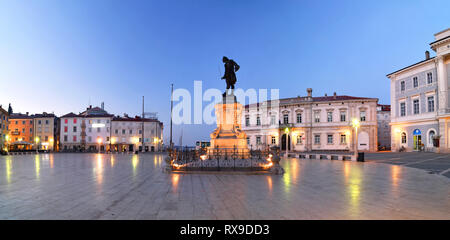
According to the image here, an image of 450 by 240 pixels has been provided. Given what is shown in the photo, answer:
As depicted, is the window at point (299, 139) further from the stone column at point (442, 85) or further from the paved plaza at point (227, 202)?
the paved plaza at point (227, 202)

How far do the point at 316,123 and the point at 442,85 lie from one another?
809 inches

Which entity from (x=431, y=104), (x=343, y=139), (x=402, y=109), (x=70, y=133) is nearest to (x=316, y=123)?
(x=343, y=139)

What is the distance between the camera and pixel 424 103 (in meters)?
31.5

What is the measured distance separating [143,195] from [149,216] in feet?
6.87

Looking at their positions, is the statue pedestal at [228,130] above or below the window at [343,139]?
above

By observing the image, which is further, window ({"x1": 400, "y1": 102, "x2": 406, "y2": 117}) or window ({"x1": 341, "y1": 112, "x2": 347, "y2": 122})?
window ({"x1": 341, "y1": 112, "x2": 347, "y2": 122})

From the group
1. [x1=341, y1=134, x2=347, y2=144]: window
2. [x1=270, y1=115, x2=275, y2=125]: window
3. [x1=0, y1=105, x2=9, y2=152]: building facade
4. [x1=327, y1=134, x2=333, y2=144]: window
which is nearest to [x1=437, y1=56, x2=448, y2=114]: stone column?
[x1=341, y1=134, x2=347, y2=144]: window

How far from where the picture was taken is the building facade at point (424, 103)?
2812 cm

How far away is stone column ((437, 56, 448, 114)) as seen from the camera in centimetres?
2817

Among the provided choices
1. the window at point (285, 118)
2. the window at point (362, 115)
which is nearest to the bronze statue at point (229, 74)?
the window at point (285, 118)

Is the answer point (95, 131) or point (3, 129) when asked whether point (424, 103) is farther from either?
point (3, 129)

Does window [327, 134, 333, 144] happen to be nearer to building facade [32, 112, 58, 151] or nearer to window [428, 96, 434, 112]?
window [428, 96, 434, 112]
